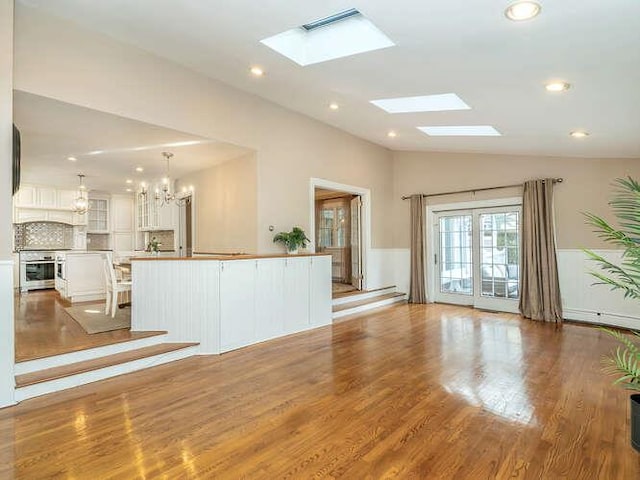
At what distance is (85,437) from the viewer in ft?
7.64

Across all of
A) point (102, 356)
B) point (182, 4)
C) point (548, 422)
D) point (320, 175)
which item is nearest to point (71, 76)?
point (182, 4)

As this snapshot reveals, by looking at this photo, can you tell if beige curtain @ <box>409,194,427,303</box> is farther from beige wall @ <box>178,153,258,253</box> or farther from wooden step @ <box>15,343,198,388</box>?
wooden step @ <box>15,343,198,388</box>

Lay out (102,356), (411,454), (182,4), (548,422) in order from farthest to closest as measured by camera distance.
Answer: (102,356) → (182,4) → (548,422) → (411,454)

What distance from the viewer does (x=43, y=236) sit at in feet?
28.1

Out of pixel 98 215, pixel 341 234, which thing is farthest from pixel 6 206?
pixel 98 215

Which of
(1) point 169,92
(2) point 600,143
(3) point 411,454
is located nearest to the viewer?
(3) point 411,454

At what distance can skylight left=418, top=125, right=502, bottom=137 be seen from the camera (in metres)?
5.04

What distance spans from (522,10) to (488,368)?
3122 millimetres

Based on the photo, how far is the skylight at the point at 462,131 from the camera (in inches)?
198

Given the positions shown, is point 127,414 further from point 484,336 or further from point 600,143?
point 600,143

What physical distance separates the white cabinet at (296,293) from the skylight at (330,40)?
2637mm

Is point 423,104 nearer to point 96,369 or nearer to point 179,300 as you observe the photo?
point 179,300

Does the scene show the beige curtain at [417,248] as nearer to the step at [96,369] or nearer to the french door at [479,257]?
the french door at [479,257]

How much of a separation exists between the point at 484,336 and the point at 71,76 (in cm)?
568
